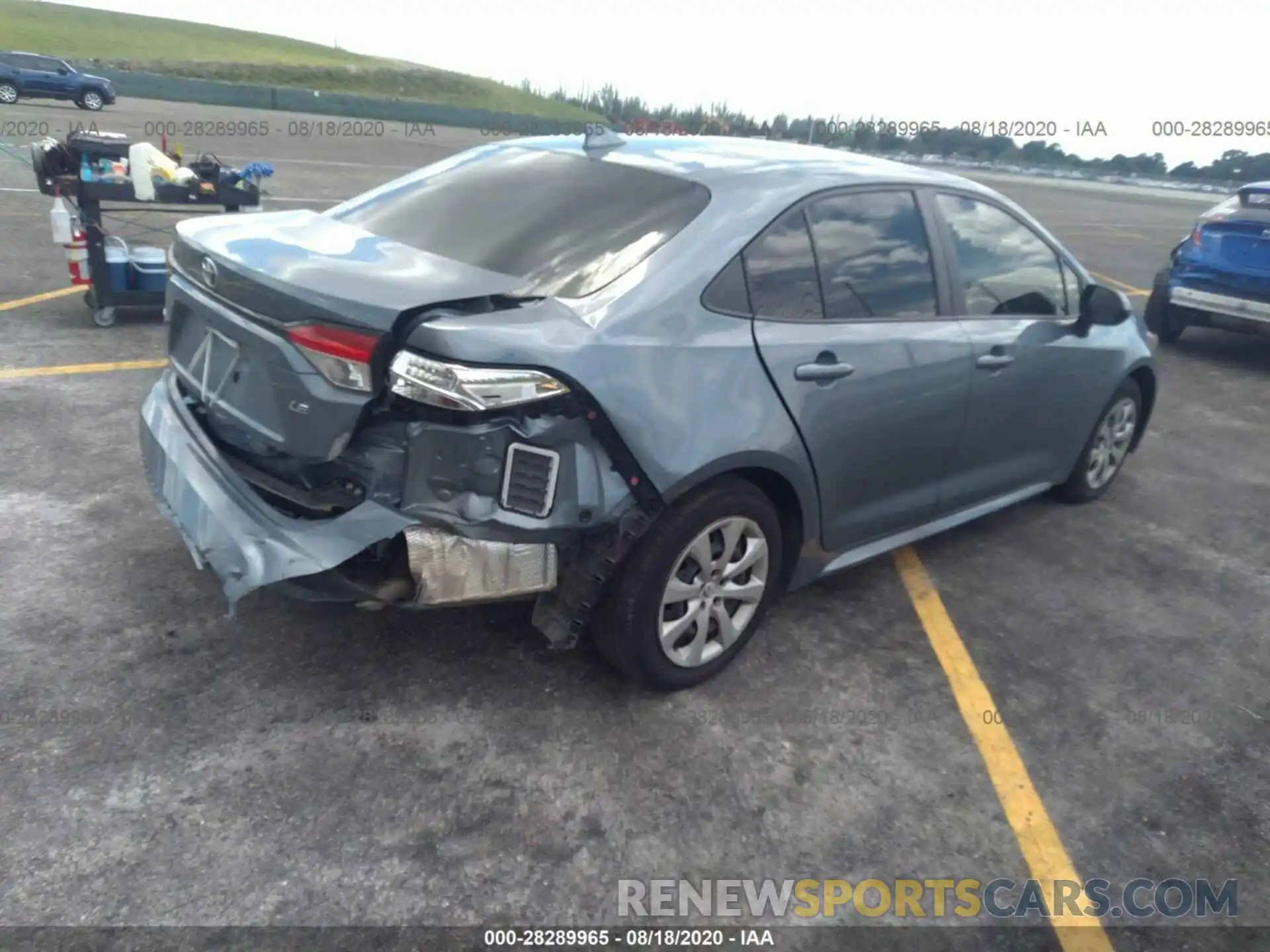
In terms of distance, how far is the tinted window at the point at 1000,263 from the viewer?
3900 mm

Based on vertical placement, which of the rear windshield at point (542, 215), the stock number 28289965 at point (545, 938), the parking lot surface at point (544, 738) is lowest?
the stock number 28289965 at point (545, 938)

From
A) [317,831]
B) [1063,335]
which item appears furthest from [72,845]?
[1063,335]

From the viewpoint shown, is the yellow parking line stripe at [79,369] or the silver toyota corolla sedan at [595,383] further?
the yellow parking line stripe at [79,369]

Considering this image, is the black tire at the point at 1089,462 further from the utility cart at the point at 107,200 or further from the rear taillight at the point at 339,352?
the utility cart at the point at 107,200

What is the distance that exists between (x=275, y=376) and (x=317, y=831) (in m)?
1.25

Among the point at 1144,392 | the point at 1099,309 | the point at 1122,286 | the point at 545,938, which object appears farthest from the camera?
the point at 1122,286

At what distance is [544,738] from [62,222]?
5.03m

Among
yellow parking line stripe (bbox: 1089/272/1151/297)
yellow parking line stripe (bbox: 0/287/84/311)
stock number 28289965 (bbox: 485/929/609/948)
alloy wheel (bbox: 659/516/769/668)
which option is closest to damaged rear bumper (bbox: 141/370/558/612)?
alloy wheel (bbox: 659/516/769/668)

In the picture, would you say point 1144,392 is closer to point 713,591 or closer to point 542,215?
point 713,591

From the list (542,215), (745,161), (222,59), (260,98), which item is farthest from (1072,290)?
(222,59)

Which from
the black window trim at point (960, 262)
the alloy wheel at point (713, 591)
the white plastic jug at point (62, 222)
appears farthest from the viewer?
the white plastic jug at point (62, 222)

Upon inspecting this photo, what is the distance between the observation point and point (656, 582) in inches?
116

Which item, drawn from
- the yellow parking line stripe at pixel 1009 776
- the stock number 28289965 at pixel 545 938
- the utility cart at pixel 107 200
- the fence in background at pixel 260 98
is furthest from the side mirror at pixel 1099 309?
the fence in background at pixel 260 98

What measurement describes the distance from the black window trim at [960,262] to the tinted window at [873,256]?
12 cm
